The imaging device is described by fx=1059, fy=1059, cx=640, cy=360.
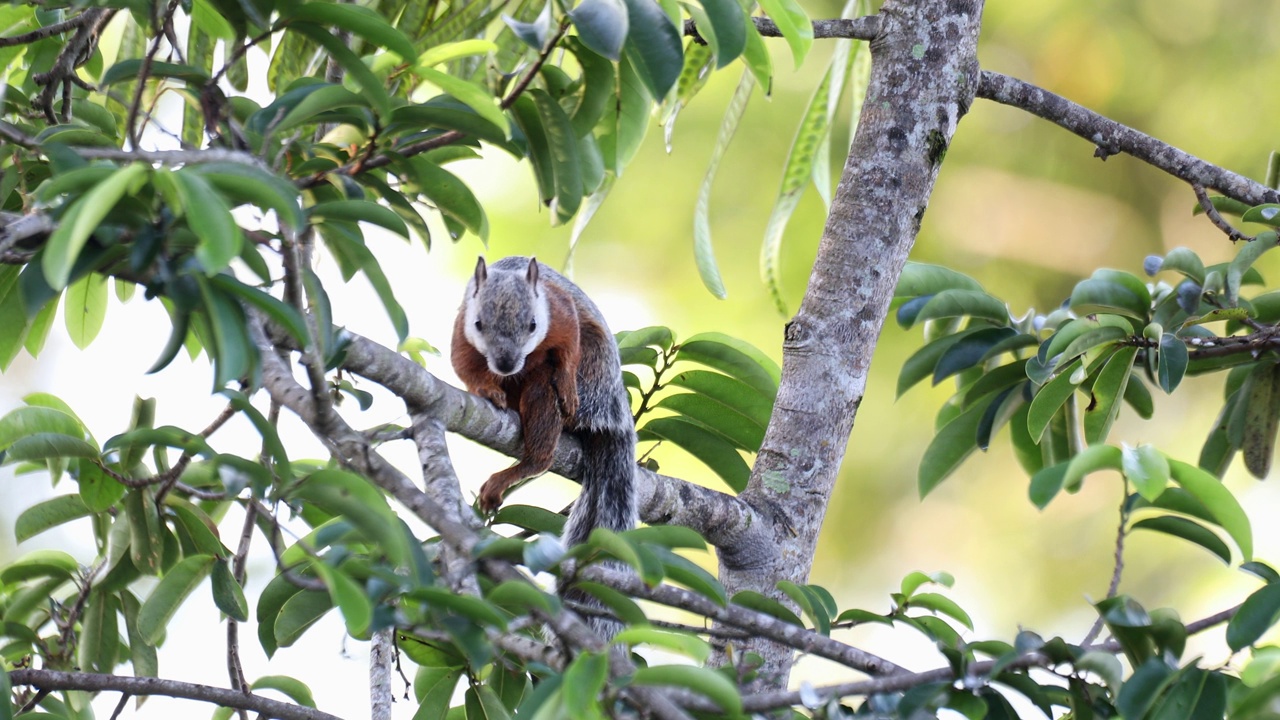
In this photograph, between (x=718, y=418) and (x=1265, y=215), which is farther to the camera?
(x=718, y=418)

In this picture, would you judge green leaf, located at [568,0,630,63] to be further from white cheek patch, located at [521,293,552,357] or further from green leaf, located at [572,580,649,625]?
white cheek patch, located at [521,293,552,357]

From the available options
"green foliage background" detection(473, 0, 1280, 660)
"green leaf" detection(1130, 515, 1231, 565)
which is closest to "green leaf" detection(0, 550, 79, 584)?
"green leaf" detection(1130, 515, 1231, 565)

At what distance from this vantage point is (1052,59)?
4.97 metres

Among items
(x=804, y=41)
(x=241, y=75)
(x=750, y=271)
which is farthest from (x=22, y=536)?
(x=750, y=271)

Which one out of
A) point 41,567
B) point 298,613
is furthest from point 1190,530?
point 41,567

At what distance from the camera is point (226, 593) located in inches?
55.8

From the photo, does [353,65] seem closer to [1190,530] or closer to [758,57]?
[758,57]

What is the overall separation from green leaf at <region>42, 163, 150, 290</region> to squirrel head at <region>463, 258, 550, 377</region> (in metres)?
1.34

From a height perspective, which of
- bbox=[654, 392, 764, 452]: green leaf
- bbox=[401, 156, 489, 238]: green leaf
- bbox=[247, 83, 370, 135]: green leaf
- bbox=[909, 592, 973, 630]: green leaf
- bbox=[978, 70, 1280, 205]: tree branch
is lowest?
bbox=[909, 592, 973, 630]: green leaf

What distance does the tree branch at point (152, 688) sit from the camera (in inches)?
56.8

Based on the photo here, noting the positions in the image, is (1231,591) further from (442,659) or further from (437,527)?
(437,527)

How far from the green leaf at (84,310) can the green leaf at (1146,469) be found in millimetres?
1549

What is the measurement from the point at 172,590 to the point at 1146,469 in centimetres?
130

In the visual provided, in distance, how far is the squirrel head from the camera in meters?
2.18
